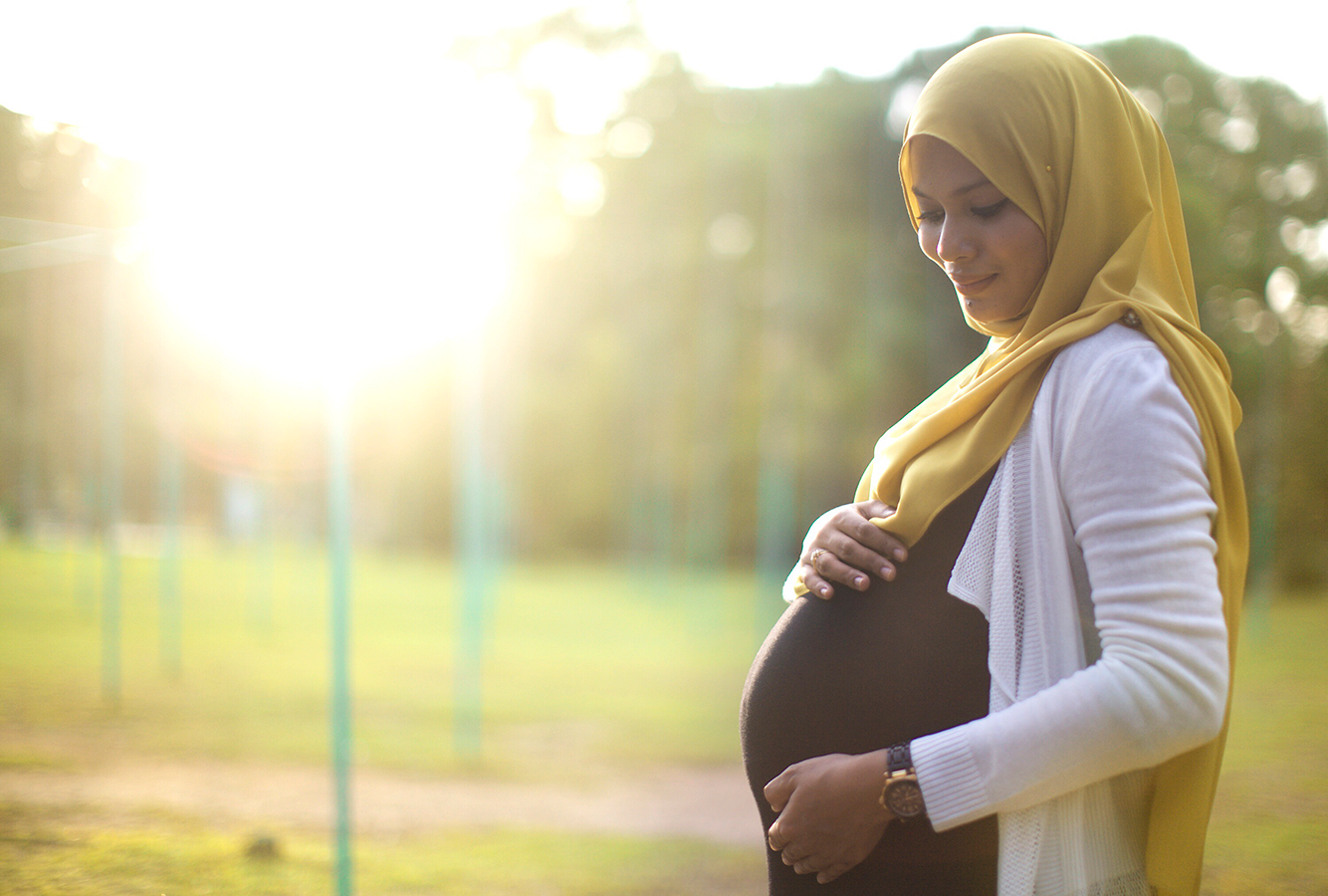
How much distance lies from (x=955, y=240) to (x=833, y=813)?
714mm

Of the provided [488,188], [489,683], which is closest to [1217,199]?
[488,188]

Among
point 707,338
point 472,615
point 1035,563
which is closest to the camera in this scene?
point 1035,563

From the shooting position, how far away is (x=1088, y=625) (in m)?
1.11

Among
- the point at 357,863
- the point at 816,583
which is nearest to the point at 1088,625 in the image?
the point at 816,583

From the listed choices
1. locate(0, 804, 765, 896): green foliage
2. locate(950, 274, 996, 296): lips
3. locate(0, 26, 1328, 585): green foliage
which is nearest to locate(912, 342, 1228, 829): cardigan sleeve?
locate(950, 274, 996, 296): lips

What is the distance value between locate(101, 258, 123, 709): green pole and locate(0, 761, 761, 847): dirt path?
2.38 meters

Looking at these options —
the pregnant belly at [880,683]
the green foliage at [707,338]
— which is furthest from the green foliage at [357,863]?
the green foliage at [707,338]

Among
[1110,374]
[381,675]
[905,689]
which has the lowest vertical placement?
[381,675]

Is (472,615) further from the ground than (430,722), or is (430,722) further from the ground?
(472,615)

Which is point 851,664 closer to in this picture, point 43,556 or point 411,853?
point 411,853

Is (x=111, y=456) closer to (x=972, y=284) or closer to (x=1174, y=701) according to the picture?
(x=972, y=284)

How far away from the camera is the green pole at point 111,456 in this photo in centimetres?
702

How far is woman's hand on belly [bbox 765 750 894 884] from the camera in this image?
1108mm

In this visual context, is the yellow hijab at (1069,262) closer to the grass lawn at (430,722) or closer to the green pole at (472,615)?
the grass lawn at (430,722)
